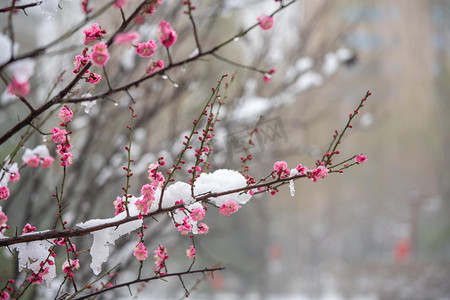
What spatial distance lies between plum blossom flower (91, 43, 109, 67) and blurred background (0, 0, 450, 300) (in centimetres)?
179

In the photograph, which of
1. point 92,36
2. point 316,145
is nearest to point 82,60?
point 92,36

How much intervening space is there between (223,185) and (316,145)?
10491 millimetres

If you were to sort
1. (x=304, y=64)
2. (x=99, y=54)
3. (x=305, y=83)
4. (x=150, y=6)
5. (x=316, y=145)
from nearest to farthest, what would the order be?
(x=99, y=54), (x=150, y=6), (x=304, y=64), (x=305, y=83), (x=316, y=145)

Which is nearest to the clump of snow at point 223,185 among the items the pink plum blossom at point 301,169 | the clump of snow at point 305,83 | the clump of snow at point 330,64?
the pink plum blossom at point 301,169

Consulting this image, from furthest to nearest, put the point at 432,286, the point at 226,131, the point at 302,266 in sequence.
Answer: the point at 302,266, the point at 432,286, the point at 226,131

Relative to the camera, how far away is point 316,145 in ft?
37.3

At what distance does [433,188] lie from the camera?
16.1m

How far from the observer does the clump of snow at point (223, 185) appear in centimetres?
115

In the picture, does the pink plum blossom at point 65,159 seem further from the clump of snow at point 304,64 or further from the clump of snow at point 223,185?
the clump of snow at point 304,64

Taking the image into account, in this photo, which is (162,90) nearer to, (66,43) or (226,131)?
(226,131)

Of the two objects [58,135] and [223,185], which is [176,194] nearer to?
[223,185]

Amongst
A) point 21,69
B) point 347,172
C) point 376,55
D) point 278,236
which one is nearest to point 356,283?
point 278,236

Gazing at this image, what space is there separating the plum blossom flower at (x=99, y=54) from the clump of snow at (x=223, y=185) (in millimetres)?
433

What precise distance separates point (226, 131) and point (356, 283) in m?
9.97
